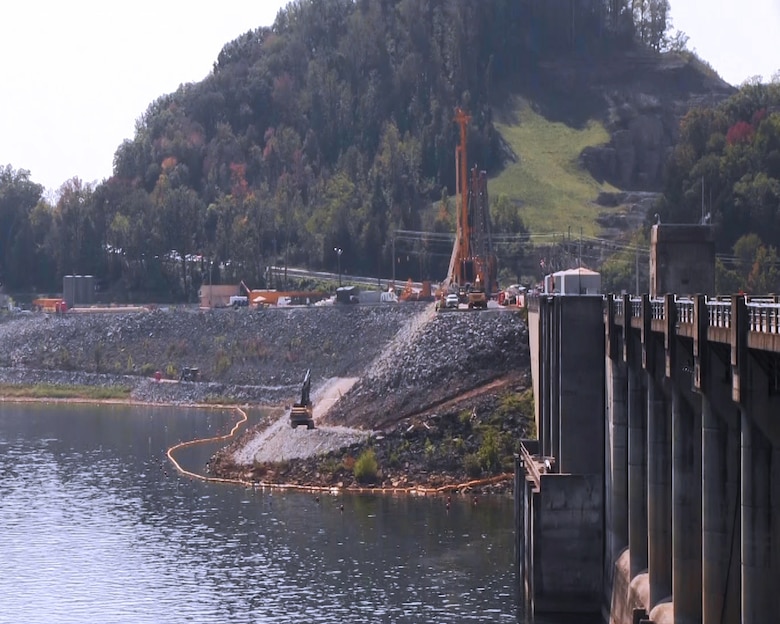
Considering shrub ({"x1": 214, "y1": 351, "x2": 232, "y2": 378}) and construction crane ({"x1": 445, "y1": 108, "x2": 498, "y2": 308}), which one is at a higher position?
construction crane ({"x1": 445, "y1": 108, "x2": 498, "y2": 308})

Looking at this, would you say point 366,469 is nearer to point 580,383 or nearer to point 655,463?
point 580,383

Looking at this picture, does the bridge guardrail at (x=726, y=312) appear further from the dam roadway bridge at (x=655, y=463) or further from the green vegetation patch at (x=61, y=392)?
the green vegetation patch at (x=61, y=392)

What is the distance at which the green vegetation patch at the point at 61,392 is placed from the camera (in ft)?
537

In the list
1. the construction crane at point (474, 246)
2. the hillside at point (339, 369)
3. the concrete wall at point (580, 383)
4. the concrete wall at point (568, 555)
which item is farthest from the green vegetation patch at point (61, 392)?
the concrete wall at point (568, 555)

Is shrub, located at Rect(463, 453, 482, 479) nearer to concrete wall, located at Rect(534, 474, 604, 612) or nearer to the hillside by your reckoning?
the hillside

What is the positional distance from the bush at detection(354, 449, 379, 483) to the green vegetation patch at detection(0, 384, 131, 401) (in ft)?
245

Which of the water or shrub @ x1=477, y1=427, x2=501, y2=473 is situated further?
shrub @ x1=477, y1=427, x2=501, y2=473

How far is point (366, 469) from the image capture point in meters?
90.9

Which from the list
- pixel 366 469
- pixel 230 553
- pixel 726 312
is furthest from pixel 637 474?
pixel 366 469

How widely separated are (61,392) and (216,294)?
29788 mm

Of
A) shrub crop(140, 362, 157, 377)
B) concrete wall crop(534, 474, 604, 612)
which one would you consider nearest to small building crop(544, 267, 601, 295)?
concrete wall crop(534, 474, 604, 612)

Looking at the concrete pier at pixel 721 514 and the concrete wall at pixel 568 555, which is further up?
the concrete pier at pixel 721 514

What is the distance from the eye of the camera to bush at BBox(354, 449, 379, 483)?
90.8 meters

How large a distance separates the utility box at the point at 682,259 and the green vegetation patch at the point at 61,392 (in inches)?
4219
